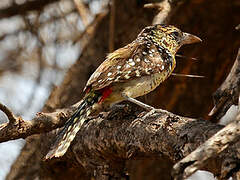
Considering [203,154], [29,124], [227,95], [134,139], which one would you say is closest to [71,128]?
[29,124]

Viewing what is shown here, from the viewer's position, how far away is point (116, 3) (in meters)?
5.85

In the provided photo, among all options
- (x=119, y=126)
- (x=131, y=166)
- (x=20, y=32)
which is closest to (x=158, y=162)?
(x=131, y=166)

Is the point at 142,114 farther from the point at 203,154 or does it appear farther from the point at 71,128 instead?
the point at 203,154

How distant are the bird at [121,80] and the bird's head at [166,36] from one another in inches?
6.4

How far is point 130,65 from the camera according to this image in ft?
13.0

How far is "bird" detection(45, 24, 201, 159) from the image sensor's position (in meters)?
3.77

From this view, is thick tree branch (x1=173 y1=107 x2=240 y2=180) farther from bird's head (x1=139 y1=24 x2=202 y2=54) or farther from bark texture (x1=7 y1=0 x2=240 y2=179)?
bird's head (x1=139 y1=24 x2=202 y2=54)

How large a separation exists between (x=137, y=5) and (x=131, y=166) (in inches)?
71.4

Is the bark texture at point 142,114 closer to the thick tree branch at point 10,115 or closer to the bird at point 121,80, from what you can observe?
the bird at point 121,80

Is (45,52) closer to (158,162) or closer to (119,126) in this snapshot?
(158,162)

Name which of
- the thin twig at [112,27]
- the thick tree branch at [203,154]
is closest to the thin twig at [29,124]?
the thin twig at [112,27]

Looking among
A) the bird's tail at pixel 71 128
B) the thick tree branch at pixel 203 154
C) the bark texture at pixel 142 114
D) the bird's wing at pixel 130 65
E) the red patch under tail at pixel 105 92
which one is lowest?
the bark texture at pixel 142 114

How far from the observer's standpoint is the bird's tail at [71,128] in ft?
11.8

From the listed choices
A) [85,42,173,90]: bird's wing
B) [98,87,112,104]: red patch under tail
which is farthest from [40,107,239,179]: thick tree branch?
[85,42,173,90]: bird's wing
